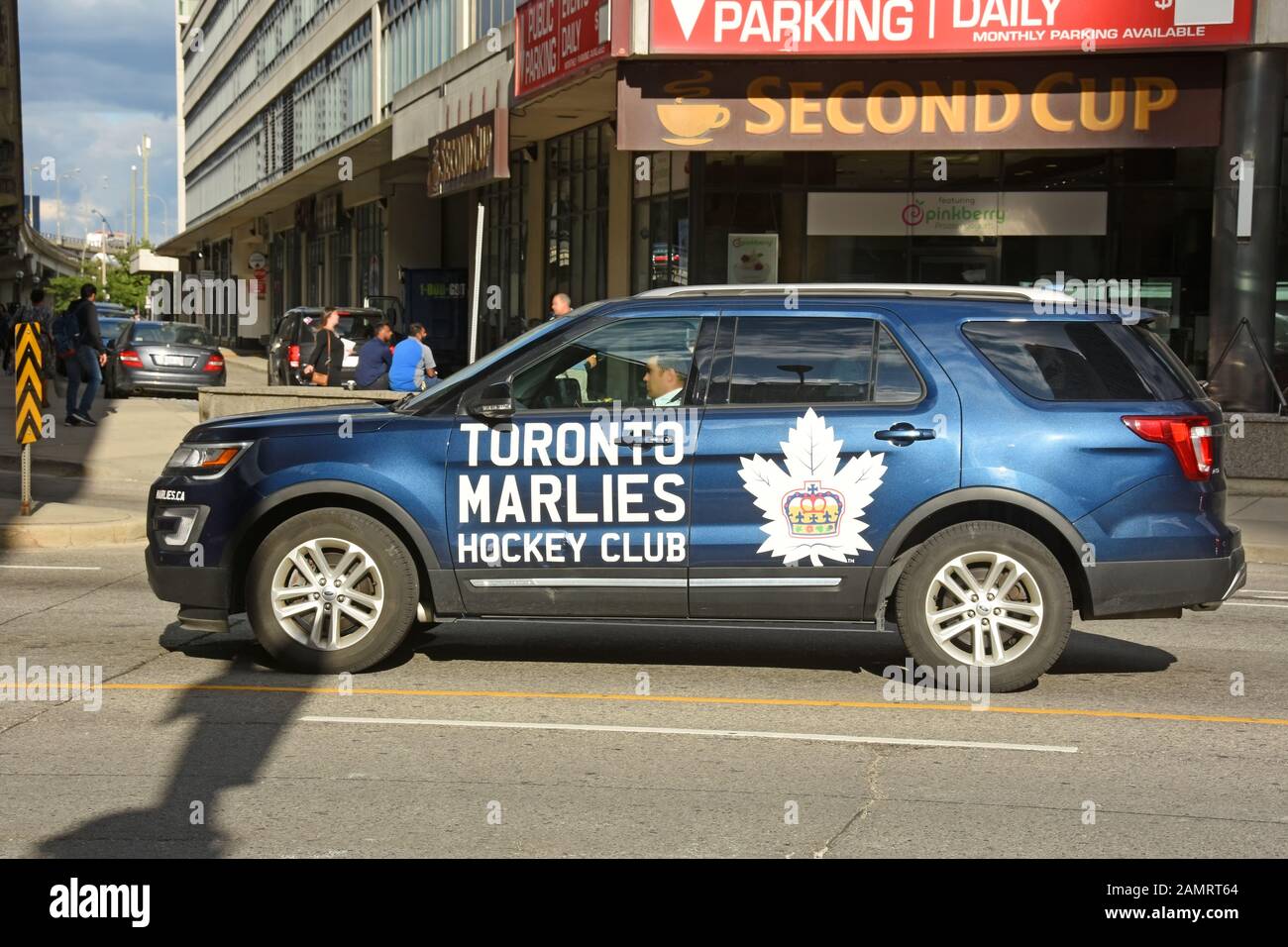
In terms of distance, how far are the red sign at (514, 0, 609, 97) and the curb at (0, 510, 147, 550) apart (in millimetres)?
9678

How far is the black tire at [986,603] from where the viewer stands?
25.1 ft

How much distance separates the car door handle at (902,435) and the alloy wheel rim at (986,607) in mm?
614

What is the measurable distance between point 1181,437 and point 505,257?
28.1 meters

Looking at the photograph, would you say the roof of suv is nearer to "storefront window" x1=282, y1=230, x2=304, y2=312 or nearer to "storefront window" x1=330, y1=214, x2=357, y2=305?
"storefront window" x1=330, y1=214, x2=357, y2=305

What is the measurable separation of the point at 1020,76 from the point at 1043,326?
1367cm

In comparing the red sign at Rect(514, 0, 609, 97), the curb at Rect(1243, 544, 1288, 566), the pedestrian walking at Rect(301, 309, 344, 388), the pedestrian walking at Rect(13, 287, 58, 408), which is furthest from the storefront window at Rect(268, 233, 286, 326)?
the curb at Rect(1243, 544, 1288, 566)

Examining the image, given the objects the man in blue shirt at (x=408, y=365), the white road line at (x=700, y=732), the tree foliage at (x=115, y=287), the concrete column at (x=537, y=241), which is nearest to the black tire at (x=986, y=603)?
the white road line at (x=700, y=732)

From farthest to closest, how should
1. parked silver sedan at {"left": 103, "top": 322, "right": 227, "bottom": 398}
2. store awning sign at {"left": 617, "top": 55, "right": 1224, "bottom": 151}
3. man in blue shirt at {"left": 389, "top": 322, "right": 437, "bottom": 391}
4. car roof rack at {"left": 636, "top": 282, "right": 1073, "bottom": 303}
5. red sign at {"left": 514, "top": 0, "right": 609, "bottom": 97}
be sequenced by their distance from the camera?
parked silver sedan at {"left": 103, "top": 322, "right": 227, "bottom": 398}
red sign at {"left": 514, "top": 0, "right": 609, "bottom": 97}
store awning sign at {"left": 617, "top": 55, "right": 1224, "bottom": 151}
man in blue shirt at {"left": 389, "top": 322, "right": 437, "bottom": 391}
car roof rack at {"left": 636, "top": 282, "right": 1073, "bottom": 303}

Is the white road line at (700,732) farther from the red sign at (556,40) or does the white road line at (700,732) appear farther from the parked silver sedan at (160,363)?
the parked silver sedan at (160,363)

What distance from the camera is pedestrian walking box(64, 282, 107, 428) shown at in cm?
2292

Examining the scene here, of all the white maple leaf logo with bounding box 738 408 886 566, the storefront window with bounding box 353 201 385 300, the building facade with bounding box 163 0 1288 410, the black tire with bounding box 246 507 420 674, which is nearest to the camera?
the white maple leaf logo with bounding box 738 408 886 566

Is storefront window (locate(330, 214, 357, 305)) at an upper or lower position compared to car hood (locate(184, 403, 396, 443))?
upper

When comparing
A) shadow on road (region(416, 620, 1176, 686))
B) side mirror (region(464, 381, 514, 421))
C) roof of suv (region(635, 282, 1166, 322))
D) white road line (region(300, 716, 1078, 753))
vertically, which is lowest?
shadow on road (region(416, 620, 1176, 686))

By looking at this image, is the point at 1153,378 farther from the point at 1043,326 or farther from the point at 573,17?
the point at 573,17
